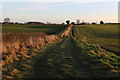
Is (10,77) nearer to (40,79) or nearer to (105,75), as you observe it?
(40,79)

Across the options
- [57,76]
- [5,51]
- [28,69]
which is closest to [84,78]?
[57,76]

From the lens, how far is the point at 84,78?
7715mm

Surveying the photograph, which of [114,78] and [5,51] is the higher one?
[5,51]

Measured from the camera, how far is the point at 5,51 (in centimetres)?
1291

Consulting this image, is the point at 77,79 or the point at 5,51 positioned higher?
the point at 5,51

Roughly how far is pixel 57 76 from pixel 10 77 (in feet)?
8.94

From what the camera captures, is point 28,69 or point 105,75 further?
point 28,69

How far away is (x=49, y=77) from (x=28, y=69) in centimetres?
214

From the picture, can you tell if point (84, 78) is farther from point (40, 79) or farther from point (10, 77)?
point (10, 77)

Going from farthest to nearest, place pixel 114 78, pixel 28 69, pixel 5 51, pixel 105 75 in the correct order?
pixel 5 51
pixel 28 69
pixel 105 75
pixel 114 78

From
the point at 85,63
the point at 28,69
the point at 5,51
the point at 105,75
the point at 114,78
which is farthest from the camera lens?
the point at 5,51

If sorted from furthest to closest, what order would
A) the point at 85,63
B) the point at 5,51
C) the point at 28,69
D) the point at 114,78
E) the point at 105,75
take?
the point at 5,51 < the point at 85,63 < the point at 28,69 < the point at 105,75 < the point at 114,78

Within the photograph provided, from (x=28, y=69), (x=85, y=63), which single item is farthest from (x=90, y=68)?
(x=28, y=69)

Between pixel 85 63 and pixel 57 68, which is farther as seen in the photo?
pixel 85 63
